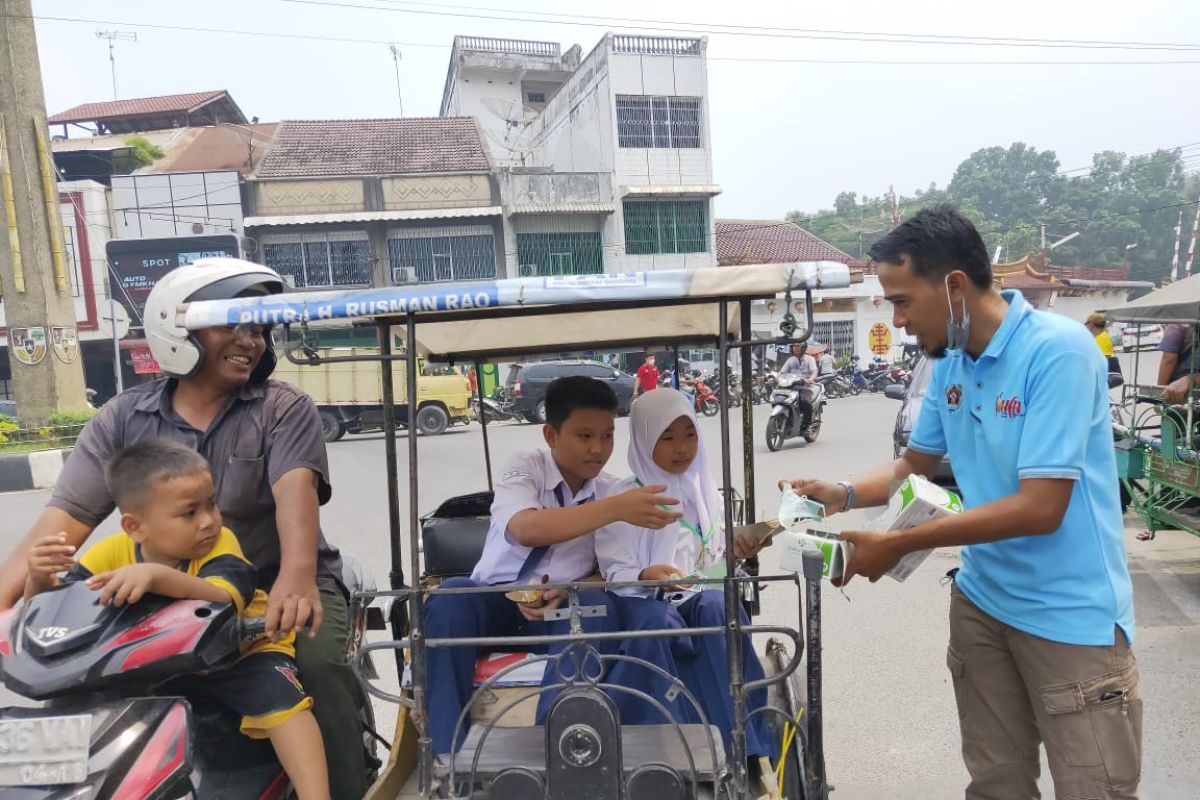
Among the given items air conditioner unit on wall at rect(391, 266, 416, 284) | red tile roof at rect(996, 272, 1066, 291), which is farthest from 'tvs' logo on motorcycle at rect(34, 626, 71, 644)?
red tile roof at rect(996, 272, 1066, 291)

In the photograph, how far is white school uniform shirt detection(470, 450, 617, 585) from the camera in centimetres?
261

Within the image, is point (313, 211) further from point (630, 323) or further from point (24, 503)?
point (630, 323)

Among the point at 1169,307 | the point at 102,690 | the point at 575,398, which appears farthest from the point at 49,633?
the point at 1169,307

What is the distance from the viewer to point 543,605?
8.29 ft

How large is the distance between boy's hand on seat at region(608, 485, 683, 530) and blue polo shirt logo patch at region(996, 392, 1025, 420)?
2.67 feet

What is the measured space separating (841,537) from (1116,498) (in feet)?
2.07

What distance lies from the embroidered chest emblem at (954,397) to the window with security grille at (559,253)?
22.9 metres

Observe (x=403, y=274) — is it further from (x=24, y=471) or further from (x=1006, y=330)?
(x=1006, y=330)

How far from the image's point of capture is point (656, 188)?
25484 mm

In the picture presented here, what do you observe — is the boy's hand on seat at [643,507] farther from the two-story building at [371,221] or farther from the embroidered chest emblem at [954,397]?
the two-story building at [371,221]

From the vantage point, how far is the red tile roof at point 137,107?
114ft

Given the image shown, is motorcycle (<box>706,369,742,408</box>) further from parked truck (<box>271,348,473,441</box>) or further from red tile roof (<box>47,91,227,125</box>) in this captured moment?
red tile roof (<box>47,91,227,125</box>)

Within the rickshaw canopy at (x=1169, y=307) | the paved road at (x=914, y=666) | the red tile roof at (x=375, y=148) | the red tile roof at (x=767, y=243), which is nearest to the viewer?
the paved road at (x=914, y=666)

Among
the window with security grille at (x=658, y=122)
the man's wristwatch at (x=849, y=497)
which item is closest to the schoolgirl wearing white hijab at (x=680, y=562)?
the man's wristwatch at (x=849, y=497)
